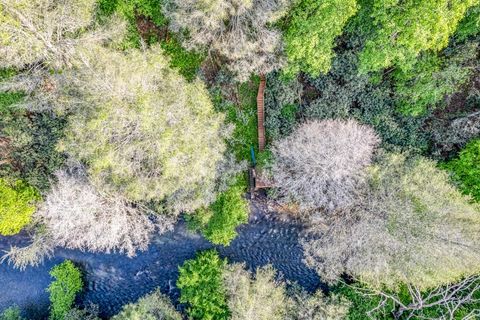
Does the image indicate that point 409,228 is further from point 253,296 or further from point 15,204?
point 15,204

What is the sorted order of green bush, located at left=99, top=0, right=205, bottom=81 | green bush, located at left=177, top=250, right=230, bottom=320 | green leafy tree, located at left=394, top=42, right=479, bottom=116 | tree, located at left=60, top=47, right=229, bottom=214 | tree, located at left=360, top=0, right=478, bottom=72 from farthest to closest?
1. green bush, located at left=177, top=250, right=230, bottom=320
2. green bush, located at left=99, top=0, right=205, bottom=81
3. green leafy tree, located at left=394, top=42, right=479, bottom=116
4. tree, located at left=60, top=47, right=229, bottom=214
5. tree, located at left=360, top=0, right=478, bottom=72

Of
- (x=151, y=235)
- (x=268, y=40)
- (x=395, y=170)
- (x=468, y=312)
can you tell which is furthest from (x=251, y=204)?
(x=468, y=312)

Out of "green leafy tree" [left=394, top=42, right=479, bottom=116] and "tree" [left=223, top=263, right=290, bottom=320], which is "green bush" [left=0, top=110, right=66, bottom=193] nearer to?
"tree" [left=223, top=263, right=290, bottom=320]

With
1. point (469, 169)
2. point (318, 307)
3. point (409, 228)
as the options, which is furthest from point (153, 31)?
point (469, 169)

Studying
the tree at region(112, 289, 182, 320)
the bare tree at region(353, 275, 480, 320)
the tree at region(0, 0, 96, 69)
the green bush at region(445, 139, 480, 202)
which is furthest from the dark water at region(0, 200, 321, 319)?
the tree at region(0, 0, 96, 69)

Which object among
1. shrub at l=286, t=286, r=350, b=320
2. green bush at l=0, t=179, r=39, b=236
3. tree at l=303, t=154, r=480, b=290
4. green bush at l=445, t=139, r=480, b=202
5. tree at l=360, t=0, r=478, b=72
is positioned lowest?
shrub at l=286, t=286, r=350, b=320

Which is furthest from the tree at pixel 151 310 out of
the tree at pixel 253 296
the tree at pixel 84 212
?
the tree at pixel 84 212
